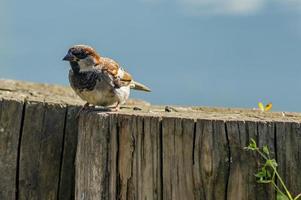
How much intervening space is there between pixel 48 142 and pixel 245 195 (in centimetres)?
157

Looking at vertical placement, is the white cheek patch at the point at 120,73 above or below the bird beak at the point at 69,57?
below

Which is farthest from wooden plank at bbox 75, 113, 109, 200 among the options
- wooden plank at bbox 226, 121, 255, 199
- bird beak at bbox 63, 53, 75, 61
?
bird beak at bbox 63, 53, 75, 61

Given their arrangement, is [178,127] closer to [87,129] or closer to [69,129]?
[87,129]

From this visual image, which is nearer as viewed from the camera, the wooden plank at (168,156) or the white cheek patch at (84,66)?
the wooden plank at (168,156)

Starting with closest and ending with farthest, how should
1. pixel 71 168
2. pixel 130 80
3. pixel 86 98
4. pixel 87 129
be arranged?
pixel 87 129 → pixel 71 168 → pixel 86 98 → pixel 130 80

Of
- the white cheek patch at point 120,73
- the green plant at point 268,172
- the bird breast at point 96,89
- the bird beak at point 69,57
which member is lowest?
the green plant at point 268,172

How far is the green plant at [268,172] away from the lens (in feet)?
14.5

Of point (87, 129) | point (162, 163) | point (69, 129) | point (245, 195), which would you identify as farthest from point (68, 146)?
point (245, 195)

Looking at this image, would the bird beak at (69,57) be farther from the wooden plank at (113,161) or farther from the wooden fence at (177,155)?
the wooden plank at (113,161)

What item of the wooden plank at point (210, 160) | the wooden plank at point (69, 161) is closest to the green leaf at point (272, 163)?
the wooden plank at point (210, 160)

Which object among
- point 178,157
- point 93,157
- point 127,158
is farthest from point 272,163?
point 93,157

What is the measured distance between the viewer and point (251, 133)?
448 centimetres

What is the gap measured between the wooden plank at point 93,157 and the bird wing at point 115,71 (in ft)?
3.50

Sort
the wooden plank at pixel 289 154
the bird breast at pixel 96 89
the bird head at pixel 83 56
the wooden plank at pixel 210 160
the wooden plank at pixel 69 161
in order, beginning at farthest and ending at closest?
the bird head at pixel 83 56 < the bird breast at pixel 96 89 < the wooden plank at pixel 69 161 < the wooden plank at pixel 289 154 < the wooden plank at pixel 210 160
